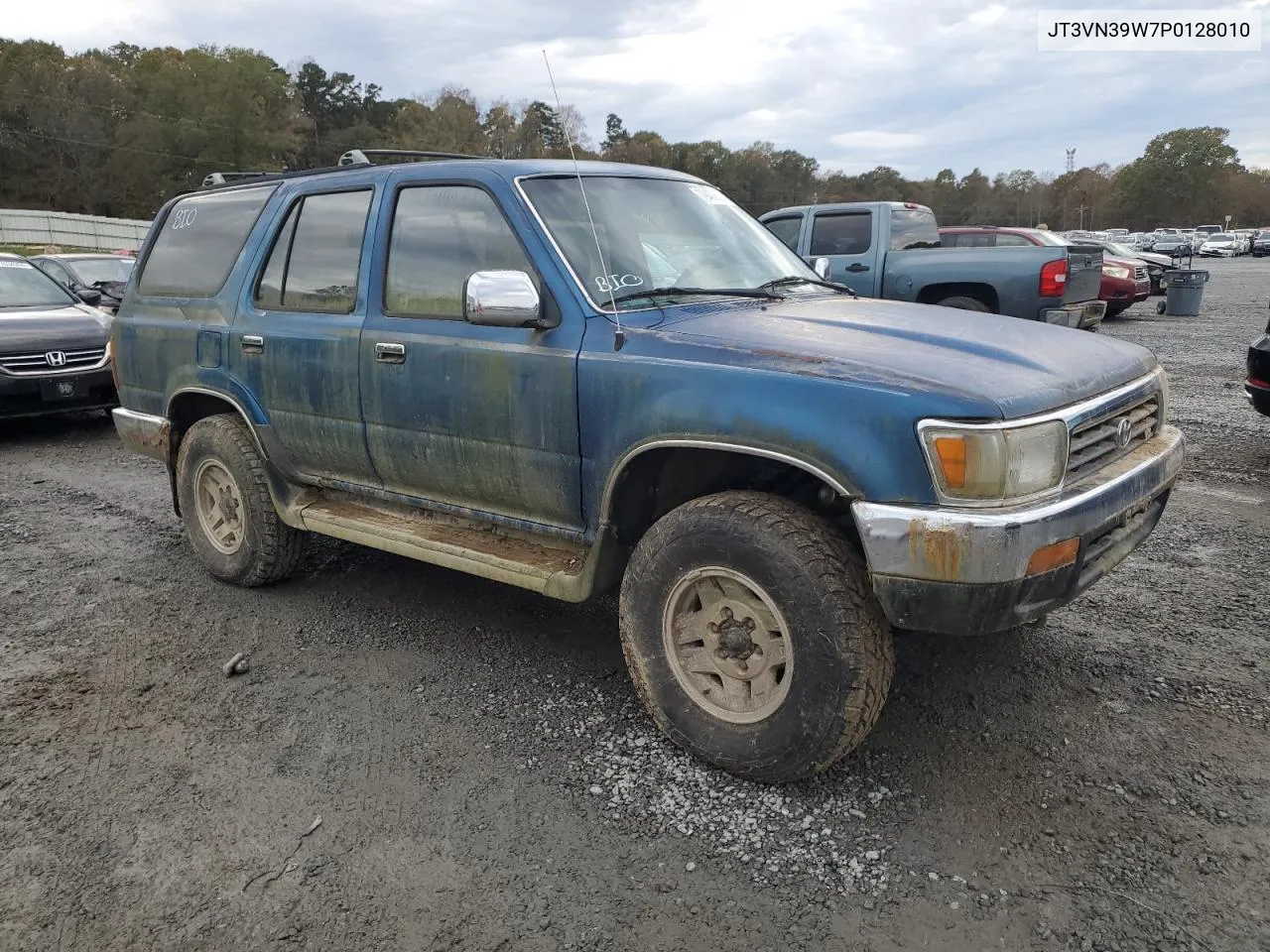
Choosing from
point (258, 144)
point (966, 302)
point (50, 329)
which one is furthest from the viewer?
point (258, 144)

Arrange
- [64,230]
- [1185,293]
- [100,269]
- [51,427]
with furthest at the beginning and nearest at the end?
1. [64,230]
2. [1185,293]
3. [100,269]
4. [51,427]

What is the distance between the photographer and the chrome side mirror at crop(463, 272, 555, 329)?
3061 mm

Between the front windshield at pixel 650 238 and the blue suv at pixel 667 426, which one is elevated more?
the front windshield at pixel 650 238

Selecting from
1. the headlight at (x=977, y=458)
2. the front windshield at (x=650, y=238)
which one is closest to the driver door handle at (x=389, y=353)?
the front windshield at (x=650, y=238)

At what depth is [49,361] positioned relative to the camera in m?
8.26

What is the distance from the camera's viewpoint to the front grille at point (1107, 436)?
275 centimetres

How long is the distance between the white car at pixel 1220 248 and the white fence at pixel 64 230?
54845mm

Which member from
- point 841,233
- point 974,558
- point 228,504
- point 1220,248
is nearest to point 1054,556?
point 974,558

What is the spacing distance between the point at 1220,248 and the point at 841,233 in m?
49.7

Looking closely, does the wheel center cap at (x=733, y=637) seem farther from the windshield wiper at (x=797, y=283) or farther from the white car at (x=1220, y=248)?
the white car at (x=1220, y=248)

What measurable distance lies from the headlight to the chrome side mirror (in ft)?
4.47

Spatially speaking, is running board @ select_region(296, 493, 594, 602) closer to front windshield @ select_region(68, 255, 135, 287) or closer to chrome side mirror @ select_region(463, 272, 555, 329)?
chrome side mirror @ select_region(463, 272, 555, 329)

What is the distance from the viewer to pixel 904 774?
294 centimetres

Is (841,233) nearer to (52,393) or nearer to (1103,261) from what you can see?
(1103,261)
